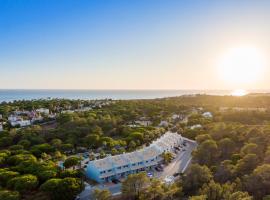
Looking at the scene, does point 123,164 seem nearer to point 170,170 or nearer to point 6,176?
point 170,170

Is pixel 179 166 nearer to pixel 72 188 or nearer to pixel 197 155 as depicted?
pixel 197 155

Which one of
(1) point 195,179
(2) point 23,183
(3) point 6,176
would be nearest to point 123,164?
(1) point 195,179

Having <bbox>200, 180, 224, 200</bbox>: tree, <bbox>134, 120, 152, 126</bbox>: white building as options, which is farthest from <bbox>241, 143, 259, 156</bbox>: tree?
<bbox>134, 120, 152, 126</bbox>: white building

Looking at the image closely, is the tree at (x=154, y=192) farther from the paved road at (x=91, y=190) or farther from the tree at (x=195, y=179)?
the paved road at (x=91, y=190)

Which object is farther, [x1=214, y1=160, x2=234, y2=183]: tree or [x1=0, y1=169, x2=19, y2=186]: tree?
[x1=0, y1=169, x2=19, y2=186]: tree

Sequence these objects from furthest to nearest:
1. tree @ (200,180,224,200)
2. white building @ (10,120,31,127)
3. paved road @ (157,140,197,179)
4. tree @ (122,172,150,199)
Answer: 1. white building @ (10,120,31,127)
2. paved road @ (157,140,197,179)
3. tree @ (122,172,150,199)
4. tree @ (200,180,224,200)

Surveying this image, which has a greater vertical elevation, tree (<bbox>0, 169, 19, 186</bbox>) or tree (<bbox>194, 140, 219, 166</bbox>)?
tree (<bbox>194, 140, 219, 166</bbox>)

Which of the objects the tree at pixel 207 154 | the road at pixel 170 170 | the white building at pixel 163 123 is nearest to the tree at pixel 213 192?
the road at pixel 170 170

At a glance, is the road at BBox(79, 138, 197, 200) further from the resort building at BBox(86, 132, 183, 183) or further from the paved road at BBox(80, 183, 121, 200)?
the resort building at BBox(86, 132, 183, 183)
